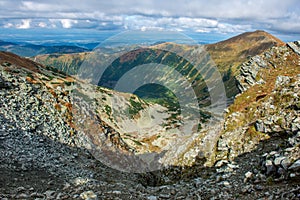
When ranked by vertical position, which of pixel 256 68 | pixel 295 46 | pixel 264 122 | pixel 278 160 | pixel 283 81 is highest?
pixel 295 46

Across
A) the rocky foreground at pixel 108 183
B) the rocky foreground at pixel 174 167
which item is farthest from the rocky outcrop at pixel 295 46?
the rocky foreground at pixel 108 183

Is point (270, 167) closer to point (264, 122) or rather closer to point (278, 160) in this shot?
point (278, 160)

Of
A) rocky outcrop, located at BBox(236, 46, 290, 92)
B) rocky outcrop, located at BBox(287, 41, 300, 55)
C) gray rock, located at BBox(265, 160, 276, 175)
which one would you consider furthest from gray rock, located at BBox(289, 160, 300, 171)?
rocky outcrop, located at BBox(287, 41, 300, 55)

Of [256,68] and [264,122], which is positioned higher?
[256,68]

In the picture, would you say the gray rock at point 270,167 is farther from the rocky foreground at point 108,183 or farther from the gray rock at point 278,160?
the gray rock at point 278,160

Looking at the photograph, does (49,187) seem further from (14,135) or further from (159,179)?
(159,179)

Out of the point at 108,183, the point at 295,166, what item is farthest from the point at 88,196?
the point at 295,166

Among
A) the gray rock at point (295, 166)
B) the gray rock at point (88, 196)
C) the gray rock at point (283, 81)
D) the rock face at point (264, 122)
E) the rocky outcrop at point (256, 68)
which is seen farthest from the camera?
the rocky outcrop at point (256, 68)

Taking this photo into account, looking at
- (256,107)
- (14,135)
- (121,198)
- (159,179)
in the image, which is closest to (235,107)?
(256,107)

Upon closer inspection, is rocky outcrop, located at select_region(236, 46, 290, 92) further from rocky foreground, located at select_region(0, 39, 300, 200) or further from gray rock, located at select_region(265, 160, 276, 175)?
gray rock, located at select_region(265, 160, 276, 175)
